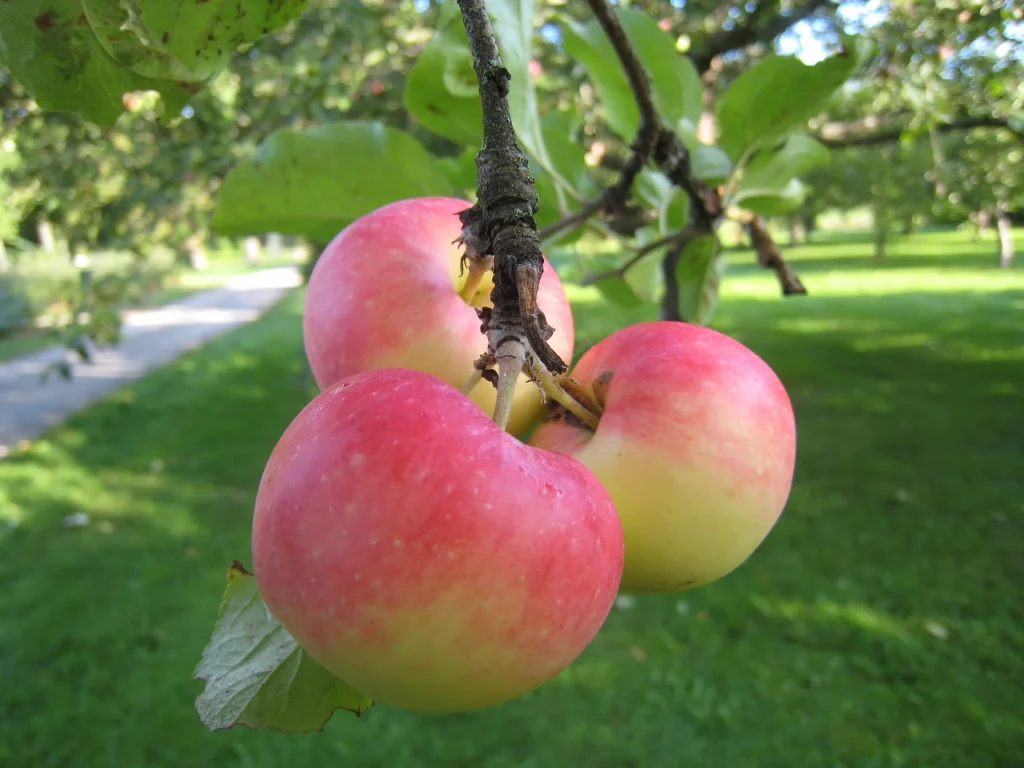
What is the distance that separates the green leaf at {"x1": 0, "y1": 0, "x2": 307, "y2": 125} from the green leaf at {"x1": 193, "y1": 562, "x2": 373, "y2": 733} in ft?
1.82

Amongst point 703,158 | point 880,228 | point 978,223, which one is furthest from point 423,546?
point 880,228

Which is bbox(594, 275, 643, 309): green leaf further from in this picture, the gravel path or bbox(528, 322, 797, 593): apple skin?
the gravel path

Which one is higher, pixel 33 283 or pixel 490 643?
pixel 490 643

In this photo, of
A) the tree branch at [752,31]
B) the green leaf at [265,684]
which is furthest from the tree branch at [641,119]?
the tree branch at [752,31]

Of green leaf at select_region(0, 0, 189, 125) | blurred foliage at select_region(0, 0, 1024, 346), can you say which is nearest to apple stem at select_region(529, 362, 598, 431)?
blurred foliage at select_region(0, 0, 1024, 346)

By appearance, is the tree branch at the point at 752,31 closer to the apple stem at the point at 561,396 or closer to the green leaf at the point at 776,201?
the green leaf at the point at 776,201

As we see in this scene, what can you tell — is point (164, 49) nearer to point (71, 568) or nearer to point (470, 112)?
point (470, 112)

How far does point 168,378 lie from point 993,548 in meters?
9.13

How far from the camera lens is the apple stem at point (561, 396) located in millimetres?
554

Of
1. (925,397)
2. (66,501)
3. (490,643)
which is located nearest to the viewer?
(490,643)

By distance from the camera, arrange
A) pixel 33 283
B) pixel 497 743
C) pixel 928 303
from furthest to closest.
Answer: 1. pixel 33 283
2. pixel 928 303
3. pixel 497 743

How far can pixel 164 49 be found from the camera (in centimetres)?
76

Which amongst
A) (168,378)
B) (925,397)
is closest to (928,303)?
(925,397)

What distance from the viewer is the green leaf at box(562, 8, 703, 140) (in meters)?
1.10
